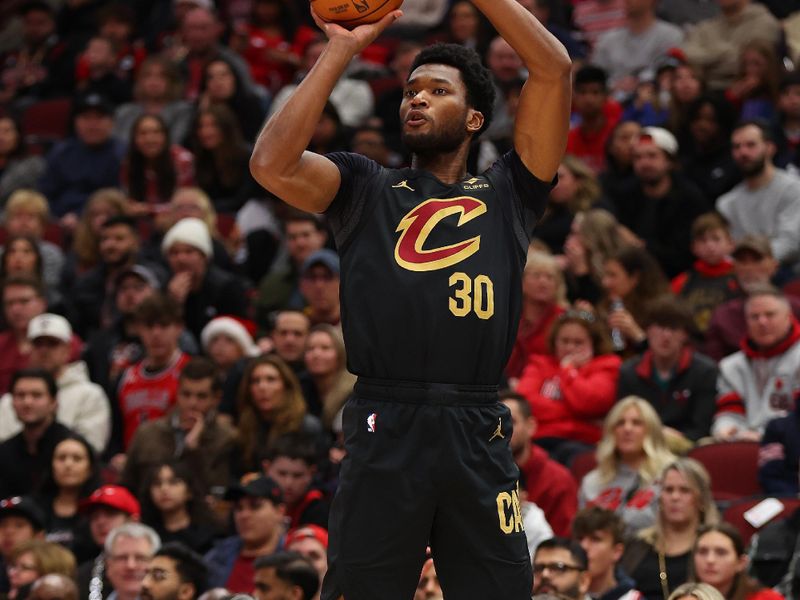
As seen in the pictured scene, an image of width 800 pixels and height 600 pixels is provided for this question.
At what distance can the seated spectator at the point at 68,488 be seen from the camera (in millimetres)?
8688

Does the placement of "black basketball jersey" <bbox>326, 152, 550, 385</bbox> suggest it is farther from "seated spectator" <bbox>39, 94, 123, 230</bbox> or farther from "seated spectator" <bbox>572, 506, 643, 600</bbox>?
"seated spectator" <bbox>39, 94, 123, 230</bbox>

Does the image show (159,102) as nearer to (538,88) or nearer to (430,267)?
(538,88)

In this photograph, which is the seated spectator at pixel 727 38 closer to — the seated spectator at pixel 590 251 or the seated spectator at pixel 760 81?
the seated spectator at pixel 760 81

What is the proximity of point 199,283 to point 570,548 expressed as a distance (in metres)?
4.36

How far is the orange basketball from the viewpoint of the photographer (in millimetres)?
4324

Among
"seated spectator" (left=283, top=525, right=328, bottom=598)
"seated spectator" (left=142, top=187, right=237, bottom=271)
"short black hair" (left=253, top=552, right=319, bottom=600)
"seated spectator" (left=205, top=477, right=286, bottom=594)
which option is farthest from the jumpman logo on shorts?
"seated spectator" (left=142, top=187, right=237, bottom=271)

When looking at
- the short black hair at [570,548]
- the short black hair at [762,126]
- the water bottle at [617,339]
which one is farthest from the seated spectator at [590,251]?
the short black hair at [570,548]

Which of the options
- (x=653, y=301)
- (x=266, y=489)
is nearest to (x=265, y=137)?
(x=266, y=489)

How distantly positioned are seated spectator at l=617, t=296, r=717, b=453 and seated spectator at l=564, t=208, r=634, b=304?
1.30 metres

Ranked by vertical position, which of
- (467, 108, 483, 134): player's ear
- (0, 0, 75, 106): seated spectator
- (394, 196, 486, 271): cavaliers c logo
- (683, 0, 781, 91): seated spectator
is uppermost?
(467, 108, 483, 134): player's ear

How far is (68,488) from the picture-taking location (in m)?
8.82

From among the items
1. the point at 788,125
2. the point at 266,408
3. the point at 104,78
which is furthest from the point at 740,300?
the point at 104,78

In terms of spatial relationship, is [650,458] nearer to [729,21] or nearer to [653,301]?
[653,301]

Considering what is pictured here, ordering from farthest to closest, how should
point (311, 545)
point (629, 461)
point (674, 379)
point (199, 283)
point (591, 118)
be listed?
point (591, 118)
point (199, 283)
point (674, 379)
point (629, 461)
point (311, 545)
